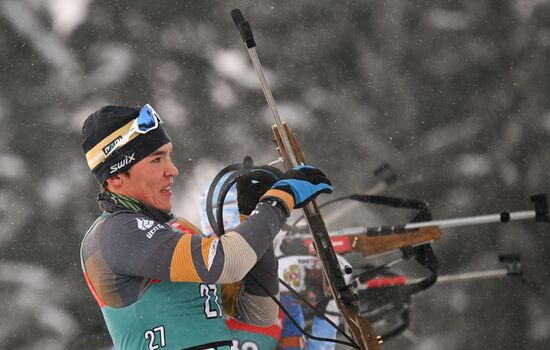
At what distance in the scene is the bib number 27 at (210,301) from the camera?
2299mm

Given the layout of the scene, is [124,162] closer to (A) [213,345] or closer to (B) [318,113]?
(A) [213,345]

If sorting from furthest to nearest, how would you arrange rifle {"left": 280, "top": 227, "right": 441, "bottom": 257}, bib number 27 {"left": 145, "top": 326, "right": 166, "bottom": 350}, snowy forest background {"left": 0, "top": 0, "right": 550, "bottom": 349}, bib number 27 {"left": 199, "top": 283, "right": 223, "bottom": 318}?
snowy forest background {"left": 0, "top": 0, "right": 550, "bottom": 349}
rifle {"left": 280, "top": 227, "right": 441, "bottom": 257}
bib number 27 {"left": 199, "top": 283, "right": 223, "bottom": 318}
bib number 27 {"left": 145, "top": 326, "right": 166, "bottom": 350}

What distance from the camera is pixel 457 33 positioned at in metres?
7.98

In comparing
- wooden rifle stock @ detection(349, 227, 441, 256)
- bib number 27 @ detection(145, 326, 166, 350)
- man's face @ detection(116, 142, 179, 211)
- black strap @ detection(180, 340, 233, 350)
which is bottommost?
wooden rifle stock @ detection(349, 227, 441, 256)

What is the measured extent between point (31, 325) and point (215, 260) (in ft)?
19.7

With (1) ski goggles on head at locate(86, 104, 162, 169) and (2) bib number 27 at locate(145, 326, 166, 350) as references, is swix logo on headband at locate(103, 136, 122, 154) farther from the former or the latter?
(2) bib number 27 at locate(145, 326, 166, 350)

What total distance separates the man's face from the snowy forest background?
5.31 m

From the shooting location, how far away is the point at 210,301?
233 centimetres

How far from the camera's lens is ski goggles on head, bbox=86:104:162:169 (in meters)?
2.33

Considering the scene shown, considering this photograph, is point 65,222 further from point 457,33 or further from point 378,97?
point 457,33

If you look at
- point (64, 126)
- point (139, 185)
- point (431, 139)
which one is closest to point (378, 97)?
point (431, 139)

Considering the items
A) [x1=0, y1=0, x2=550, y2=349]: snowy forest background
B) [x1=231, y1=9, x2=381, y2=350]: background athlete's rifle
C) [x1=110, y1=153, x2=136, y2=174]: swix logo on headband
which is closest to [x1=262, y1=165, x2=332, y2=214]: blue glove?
[x1=231, y1=9, x2=381, y2=350]: background athlete's rifle

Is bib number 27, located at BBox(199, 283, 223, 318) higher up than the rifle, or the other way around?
bib number 27, located at BBox(199, 283, 223, 318)

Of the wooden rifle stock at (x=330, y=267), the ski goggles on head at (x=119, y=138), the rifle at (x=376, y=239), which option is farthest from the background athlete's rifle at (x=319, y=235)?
the rifle at (x=376, y=239)
